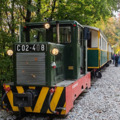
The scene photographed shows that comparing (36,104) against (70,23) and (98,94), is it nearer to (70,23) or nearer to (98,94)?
(70,23)

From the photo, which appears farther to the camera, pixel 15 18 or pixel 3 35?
pixel 15 18

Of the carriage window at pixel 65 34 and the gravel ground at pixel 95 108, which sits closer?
the gravel ground at pixel 95 108

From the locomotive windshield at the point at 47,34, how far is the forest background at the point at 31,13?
1224 mm

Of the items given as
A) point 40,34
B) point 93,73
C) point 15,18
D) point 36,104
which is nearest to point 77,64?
point 40,34

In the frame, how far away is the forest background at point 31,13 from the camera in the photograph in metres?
6.48

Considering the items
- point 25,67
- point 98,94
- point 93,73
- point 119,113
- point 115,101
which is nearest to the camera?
point 25,67

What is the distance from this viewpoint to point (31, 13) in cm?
974

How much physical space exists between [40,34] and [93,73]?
19.7 ft

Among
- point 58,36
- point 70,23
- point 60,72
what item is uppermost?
point 70,23

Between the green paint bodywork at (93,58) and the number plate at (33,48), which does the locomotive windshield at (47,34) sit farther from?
the green paint bodywork at (93,58)

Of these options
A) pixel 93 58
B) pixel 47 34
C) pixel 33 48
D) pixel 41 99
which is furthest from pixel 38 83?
pixel 93 58

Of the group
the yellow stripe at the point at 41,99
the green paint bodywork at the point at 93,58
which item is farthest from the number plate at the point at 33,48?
the green paint bodywork at the point at 93,58

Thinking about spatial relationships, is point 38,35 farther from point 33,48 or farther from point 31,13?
point 31,13

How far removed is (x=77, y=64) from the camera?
5.59 metres
